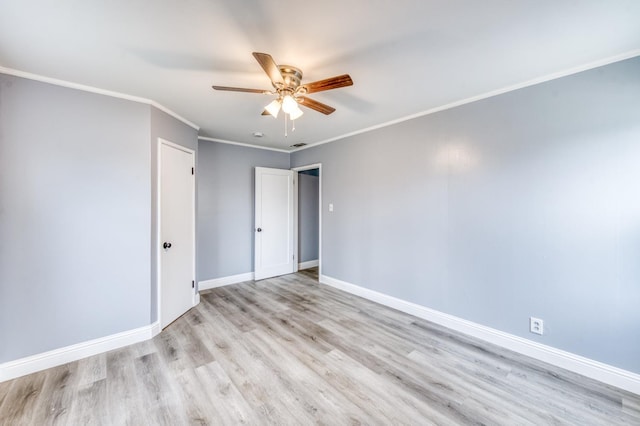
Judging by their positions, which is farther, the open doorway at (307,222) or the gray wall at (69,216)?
the open doorway at (307,222)

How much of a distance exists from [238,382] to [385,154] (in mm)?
3116

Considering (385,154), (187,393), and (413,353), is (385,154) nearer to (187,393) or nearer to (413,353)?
(413,353)

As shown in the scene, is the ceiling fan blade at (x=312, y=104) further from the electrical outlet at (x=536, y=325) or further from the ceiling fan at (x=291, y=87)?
the electrical outlet at (x=536, y=325)

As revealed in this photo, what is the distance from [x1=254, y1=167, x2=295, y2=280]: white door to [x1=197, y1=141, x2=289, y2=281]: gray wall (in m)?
0.16

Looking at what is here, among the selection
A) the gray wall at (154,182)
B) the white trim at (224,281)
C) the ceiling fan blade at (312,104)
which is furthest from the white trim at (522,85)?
the white trim at (224,281)

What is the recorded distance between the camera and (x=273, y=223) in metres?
4.89

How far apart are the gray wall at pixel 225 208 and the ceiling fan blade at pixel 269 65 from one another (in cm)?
283

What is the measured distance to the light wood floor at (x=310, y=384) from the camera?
5.62ft

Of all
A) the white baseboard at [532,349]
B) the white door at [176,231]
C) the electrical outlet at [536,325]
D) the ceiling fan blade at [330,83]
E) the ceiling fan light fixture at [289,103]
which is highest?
the ceiling fan blade at [330,83]

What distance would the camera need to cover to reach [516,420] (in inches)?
66.1

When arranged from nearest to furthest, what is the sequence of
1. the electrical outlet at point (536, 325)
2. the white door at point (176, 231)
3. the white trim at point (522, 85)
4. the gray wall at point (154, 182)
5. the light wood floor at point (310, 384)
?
1. the light wood floor at point (310, 384)
2. the white trim at point (522, 85)
3. the electrical outlet at point (536, 325)
4. the gray wall at point (154, 182)
5. the white door at point (176, 231)

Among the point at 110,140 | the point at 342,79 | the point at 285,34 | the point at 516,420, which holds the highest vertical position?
the point at 285,34

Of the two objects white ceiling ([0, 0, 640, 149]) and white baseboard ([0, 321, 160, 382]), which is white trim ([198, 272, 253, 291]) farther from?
white ceiling ([0, 0, 640, 149])

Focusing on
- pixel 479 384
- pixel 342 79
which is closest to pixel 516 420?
pixel 479 384
